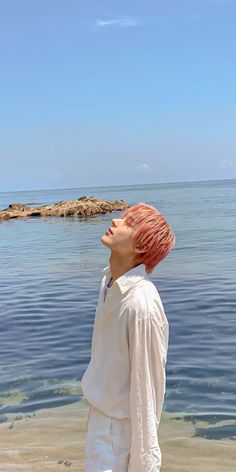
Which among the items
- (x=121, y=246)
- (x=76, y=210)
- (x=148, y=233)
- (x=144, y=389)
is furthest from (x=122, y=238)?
(x=76, y=210)

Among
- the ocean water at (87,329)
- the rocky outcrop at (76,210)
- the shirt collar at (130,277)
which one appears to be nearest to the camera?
the shirt collar at (130,277)

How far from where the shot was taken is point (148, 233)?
117 inches

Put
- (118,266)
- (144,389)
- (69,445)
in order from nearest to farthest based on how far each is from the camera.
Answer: (144,389) < (118,266) < (69,445)

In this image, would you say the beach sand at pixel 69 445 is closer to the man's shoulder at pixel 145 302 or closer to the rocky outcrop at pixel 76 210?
the man's shoulder at pixel 145 302

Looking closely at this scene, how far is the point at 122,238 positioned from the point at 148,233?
5.6 inches

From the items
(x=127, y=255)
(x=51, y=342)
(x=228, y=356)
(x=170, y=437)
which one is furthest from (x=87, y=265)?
(x=127, y=255)

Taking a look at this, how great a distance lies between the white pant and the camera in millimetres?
2846

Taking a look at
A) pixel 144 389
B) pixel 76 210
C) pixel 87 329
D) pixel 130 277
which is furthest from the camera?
pixel 76 210

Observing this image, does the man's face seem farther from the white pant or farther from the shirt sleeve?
the white pant

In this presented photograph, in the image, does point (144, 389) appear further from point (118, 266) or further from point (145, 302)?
point (118, 266)

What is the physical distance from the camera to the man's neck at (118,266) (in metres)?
3.06

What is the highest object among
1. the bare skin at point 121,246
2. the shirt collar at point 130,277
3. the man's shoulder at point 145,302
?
the bare skin at point 121,246

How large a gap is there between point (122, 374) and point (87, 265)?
17915 millimetres

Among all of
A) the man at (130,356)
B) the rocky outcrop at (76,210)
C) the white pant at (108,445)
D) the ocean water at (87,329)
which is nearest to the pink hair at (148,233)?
the man at (130,356)
